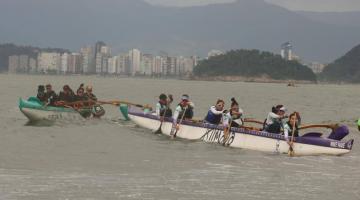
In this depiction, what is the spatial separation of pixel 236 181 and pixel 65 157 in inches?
241

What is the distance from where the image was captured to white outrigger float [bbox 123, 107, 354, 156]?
67.7 ft

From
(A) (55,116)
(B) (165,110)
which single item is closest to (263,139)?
(B) (165,110)

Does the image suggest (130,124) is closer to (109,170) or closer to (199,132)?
(199,132)

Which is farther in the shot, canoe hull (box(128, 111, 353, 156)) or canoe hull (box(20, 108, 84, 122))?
canoe hull (box(20, 108, 84, 122))

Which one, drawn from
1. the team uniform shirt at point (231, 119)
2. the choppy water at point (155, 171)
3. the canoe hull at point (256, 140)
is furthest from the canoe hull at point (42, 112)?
the team uniform shirt at point (231, 119)

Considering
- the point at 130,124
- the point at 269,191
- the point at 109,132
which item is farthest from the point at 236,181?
the point at 130,124

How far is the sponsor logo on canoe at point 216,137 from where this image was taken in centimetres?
2285

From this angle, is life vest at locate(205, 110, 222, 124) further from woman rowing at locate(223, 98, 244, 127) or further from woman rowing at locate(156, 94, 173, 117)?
woman rowing at locate(156, 94, 173, 117)

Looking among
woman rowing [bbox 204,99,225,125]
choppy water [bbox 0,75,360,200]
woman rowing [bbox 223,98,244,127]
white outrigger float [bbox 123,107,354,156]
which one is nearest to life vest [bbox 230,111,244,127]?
woman rowing [bbox 223,98,244,127]

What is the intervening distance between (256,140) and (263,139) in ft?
1.03

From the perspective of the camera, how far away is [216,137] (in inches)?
923

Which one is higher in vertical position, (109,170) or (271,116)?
(271,116)

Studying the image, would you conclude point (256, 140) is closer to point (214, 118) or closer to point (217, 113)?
point (217, 113)

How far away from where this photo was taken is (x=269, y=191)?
14562mm
